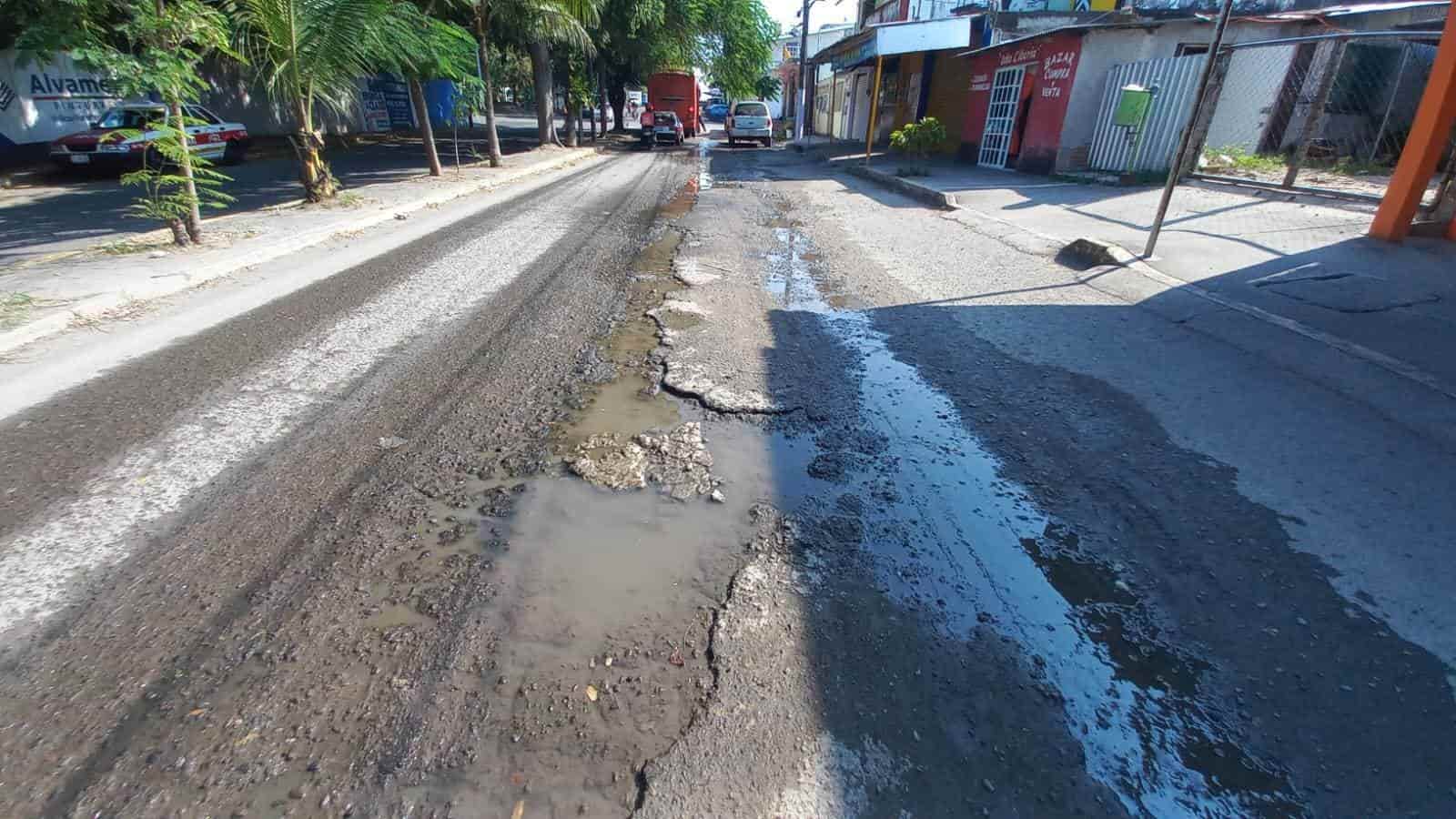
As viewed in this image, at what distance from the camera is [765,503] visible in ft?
9.64

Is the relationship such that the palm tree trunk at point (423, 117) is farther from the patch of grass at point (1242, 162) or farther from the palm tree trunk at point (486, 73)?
the patch of grass at point (1242, 162)

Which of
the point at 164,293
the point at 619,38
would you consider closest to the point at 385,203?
the point at 164,293

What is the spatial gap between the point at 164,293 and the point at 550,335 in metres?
3.54

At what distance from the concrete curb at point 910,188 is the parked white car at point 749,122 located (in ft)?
38.6

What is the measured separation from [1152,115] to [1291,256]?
20.4 feet

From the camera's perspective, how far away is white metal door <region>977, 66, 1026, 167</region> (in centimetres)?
1534

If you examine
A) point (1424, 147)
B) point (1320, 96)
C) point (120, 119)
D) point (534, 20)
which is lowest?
point (120, 119)

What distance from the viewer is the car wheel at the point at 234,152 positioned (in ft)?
53.4

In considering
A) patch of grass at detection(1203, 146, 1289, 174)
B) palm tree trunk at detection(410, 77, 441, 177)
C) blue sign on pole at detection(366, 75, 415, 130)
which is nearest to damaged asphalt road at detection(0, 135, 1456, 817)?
patch of grass at detection(1203, 146, 1289, 174)

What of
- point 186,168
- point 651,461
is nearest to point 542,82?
point 186,168

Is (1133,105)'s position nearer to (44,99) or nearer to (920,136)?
(920,136)

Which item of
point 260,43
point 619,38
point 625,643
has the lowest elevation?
point 625,643

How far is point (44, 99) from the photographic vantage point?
1447 cm

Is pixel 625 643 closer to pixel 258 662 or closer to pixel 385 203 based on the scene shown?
pixel 258 662
